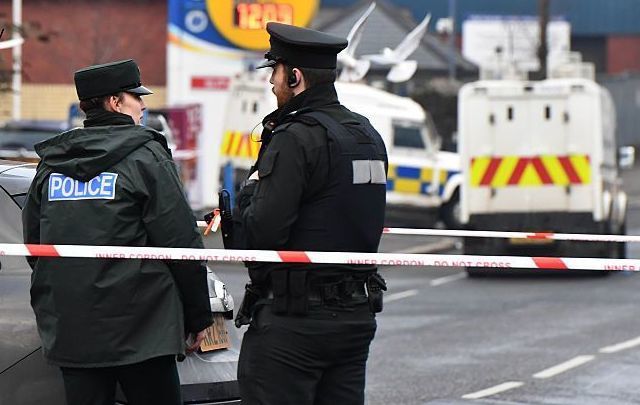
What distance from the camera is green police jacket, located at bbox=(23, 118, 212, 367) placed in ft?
16.5

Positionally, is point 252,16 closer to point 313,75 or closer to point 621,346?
point 621,346

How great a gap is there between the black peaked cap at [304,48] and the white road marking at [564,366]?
221 inches

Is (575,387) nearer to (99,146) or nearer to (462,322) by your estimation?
(462,322)

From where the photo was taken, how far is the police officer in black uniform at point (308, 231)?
4859 mm

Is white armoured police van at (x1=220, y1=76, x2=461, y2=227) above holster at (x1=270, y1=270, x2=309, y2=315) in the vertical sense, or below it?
below

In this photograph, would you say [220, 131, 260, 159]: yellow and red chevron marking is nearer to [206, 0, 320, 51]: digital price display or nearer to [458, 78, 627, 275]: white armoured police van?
[206, 0, 320, 51]: digital price display

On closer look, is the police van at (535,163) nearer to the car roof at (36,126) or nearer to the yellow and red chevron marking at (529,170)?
the yellow and red chevron marking at (529,170)

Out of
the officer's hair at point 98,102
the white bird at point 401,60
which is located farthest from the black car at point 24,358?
the white bird at point 401,60

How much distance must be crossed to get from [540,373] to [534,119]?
29.9ft

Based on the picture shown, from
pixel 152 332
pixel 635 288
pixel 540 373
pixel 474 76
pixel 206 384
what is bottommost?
pixel 474 76

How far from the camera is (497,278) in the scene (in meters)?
18.4

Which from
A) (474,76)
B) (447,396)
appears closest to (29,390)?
(447,396)

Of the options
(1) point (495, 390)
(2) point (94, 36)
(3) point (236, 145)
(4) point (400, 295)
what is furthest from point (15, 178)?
(2) point (94, 36)

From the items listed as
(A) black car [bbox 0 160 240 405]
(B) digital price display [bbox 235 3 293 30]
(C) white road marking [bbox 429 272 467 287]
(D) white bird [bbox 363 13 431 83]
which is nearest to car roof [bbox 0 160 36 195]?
(A) black car [bbox 0 160 240 405]
